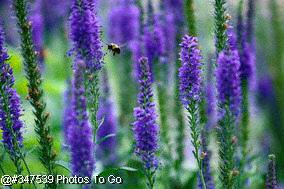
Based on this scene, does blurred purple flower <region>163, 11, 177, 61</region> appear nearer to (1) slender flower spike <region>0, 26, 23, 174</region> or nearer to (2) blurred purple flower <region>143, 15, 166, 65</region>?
(2) blurred purple flower <region>143, 15, 166, 65</region>

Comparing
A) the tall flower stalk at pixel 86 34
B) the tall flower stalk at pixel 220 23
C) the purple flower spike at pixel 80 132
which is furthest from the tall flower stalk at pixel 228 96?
the tall flower stalk at pixel 86 34

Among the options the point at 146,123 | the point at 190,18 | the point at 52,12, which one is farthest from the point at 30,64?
the point at 52,12

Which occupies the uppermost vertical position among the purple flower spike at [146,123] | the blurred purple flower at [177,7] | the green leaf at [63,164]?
the blurred purple flower at [177,7]

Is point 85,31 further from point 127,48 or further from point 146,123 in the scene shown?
point 127,48

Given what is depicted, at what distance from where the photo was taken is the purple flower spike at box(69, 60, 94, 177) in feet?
8.90

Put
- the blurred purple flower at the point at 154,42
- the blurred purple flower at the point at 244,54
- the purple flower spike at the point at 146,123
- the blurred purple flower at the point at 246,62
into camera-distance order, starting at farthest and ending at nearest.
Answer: the blurred purple flower at the point at 154,42 → the blurred purple flower at the point at 246,62 → the blurred purple flower at the point at 244,54 → the purple flower spike at the point at 146,123

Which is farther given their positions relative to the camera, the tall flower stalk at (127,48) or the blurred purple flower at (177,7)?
the tall flower stalk at (127,48)

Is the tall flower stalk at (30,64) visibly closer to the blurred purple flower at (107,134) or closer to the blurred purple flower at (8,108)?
the blurred purple flower at (8,108)

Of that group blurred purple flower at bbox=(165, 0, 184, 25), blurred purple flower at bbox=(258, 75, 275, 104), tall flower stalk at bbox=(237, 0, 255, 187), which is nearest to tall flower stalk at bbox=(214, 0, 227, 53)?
tall flower stalk at bbox=(237, 0, 255, 187)

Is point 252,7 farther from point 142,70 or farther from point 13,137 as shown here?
point 13,137

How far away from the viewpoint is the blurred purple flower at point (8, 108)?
11.1ft

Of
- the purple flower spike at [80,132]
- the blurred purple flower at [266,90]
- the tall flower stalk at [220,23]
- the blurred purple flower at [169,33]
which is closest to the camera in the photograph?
the purple flower spike at [80,132]

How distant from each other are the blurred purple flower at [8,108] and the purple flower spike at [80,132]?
0.69 m

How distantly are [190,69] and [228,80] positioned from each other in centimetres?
43
